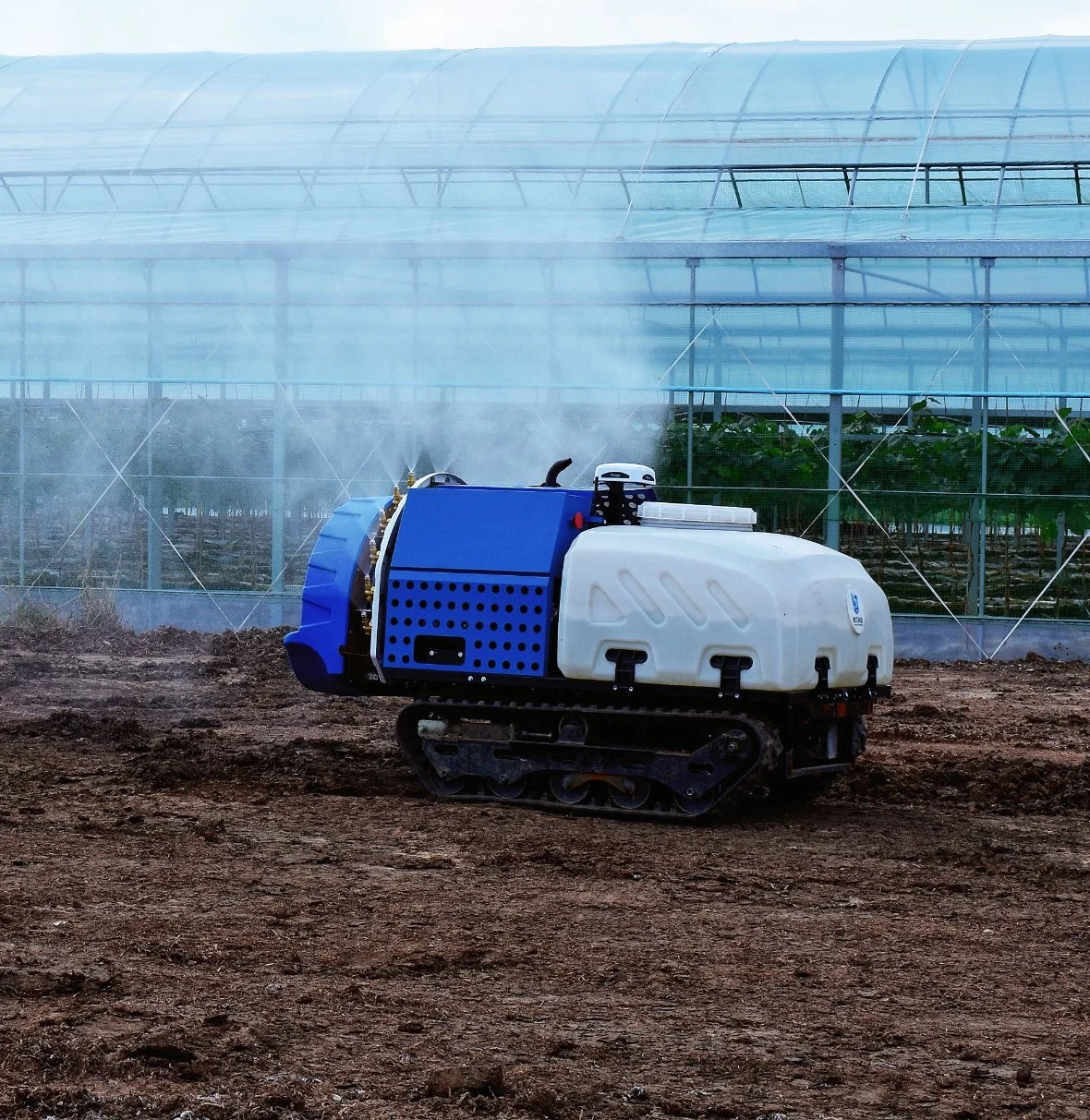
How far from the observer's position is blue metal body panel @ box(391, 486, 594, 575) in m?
8.19

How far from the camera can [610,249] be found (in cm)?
1841

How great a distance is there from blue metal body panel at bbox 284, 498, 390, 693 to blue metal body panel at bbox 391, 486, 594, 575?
0.39 m

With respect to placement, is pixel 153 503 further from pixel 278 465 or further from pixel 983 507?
pixel 983 507

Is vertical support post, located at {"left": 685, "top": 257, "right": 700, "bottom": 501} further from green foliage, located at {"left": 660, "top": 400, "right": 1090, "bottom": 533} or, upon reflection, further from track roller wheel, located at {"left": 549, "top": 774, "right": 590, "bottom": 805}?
track roller wheel, located at {"left": 549, "top": 774, "right": 590, "bottom": 805}

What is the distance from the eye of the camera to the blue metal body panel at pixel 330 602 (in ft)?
28.4

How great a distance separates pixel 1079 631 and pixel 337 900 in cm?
1183

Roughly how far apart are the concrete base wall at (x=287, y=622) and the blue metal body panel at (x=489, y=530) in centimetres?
920

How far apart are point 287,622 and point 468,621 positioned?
10177 millimetres

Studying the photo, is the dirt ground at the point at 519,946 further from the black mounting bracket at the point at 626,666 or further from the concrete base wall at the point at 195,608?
the concrete base wall at the point at 195,608

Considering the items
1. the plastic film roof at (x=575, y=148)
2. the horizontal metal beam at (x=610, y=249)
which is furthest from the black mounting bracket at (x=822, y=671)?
the plastic film roof at (x=575, y=148)

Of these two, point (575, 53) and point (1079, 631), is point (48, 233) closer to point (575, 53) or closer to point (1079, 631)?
point (575, 53)

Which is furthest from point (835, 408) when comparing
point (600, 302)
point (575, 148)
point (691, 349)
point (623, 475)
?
point (623, 475)

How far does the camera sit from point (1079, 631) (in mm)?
16609

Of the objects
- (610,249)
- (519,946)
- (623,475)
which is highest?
(610,249)
